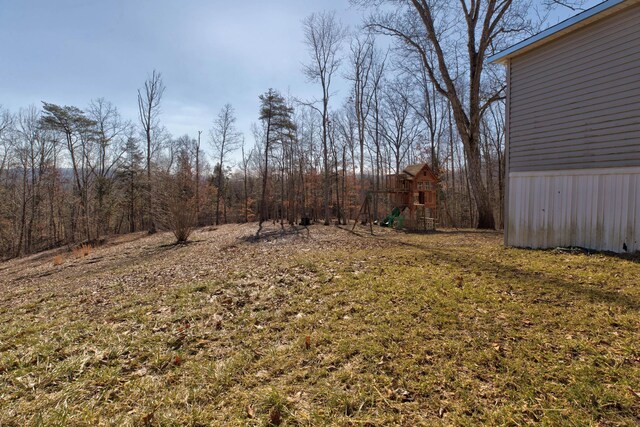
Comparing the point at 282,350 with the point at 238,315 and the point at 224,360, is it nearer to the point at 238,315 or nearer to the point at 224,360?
the point at 224,360

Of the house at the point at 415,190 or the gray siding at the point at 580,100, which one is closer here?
the gray siding at the point at 580,100

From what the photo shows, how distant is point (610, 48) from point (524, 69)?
1.52 m

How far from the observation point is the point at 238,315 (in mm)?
3643

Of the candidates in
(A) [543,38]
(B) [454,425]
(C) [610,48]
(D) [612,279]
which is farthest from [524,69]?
(B) [454,425]

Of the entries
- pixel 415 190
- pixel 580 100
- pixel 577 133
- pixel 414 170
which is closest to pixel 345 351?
pixel 577 133

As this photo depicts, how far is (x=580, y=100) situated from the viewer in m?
5.96

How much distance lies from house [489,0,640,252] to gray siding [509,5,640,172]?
0.01m

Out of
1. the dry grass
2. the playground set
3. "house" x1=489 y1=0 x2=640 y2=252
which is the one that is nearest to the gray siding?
"house" x1=489 y1=0 x2=640 y2=252

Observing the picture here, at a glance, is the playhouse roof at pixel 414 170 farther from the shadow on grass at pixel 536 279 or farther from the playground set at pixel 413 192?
the shadow on grass at pixel 536 279

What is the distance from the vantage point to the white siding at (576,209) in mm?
5332

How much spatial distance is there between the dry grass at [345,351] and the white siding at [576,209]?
3.57 feet

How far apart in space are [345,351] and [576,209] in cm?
600

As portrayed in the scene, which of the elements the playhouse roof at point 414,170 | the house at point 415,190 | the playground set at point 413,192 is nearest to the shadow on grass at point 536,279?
the playground set at point 413,192

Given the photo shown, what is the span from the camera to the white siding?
5332 millimetres
